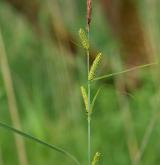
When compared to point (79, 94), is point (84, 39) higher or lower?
lower

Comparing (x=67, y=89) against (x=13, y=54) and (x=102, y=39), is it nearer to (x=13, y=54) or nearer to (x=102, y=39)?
(x=102, y=39)

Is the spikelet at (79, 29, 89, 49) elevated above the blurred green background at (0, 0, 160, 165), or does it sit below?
below

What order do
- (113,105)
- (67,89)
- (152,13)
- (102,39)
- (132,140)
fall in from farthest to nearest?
1. (102,39)
2. (113,105)
3. (67,89)
4. (152,13)
5. (132,140)

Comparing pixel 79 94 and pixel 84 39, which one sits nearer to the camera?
pixel 84 39

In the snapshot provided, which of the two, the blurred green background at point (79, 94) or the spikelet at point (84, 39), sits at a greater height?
the blurred green background at point (79, 94)

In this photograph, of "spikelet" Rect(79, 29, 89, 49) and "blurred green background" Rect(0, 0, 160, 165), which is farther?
"blurred green background" Rect(0, 0, 160, 165)

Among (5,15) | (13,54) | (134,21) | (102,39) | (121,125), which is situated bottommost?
(121,125)

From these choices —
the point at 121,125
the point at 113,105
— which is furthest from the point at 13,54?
the point at 121,125

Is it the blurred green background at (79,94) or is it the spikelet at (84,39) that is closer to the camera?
the spikelet at (84,39)
